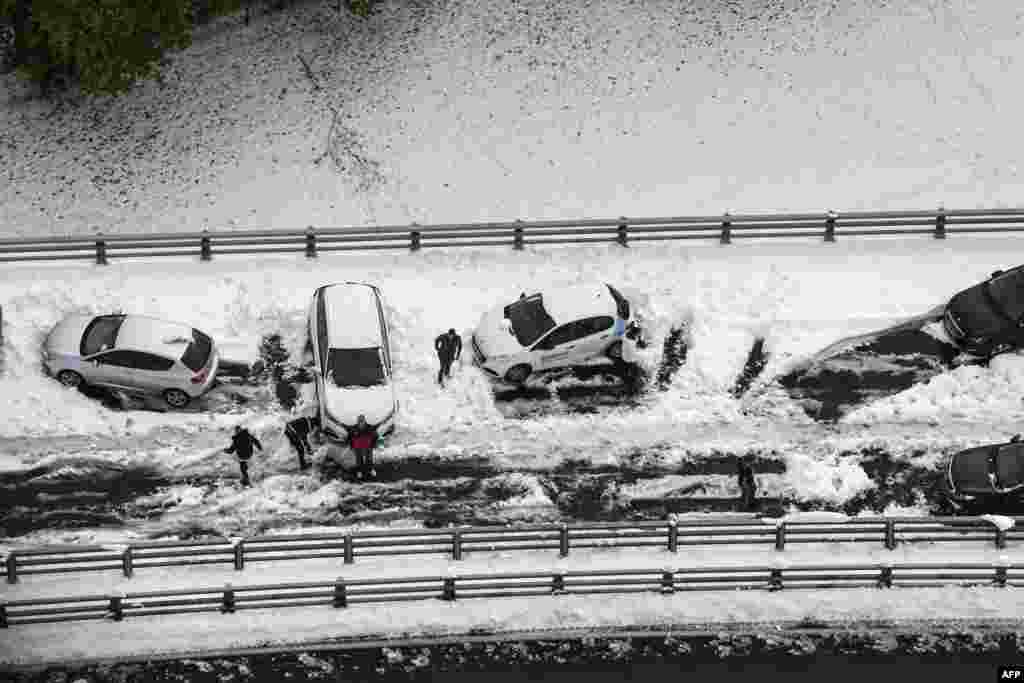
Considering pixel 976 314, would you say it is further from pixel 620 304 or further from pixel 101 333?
pixel 101 333

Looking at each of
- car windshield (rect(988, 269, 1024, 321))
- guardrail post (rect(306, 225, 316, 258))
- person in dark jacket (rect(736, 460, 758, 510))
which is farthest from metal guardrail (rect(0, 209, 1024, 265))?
person in dark jacket (rect(736, 460, 758, 510))

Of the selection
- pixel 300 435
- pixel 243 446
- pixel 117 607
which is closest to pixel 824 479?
pixel 300 435

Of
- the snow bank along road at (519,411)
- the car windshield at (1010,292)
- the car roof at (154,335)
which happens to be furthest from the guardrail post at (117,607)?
the car windshield at (1010,292)

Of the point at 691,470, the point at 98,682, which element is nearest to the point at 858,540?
the point at 691,470

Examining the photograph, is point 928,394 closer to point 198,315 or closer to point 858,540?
point 858,540

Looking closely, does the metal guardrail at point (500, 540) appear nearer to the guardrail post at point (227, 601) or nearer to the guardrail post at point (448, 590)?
the guardrail post at point (448, 590)

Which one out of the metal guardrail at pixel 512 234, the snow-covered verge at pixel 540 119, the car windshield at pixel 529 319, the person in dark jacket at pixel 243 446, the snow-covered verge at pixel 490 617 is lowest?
the snow-covered verge at pixel 490 617

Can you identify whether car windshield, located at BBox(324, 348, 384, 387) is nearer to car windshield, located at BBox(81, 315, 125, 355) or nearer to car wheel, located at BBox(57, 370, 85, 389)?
car windshield, located at BBox(81, 315, 125, 355)
